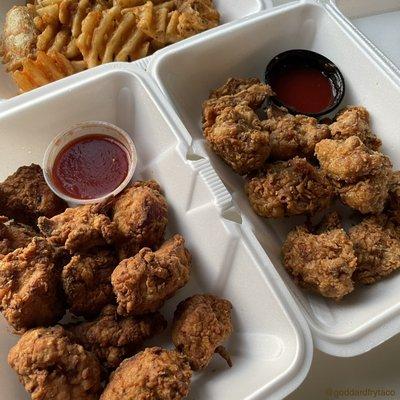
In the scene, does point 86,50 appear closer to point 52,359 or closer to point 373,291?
point 52,359

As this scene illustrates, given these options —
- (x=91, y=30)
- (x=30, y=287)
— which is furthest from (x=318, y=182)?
(x=91, y=30)

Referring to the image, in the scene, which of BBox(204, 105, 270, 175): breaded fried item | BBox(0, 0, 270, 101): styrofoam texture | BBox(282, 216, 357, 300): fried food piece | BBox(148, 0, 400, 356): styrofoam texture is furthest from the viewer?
BBox(0, 0, 270, 101): styrofoam texture

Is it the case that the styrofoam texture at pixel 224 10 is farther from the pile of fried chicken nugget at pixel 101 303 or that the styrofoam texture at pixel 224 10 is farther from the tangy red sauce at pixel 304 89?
the pile of fried chicken nugget at pixel 101 303

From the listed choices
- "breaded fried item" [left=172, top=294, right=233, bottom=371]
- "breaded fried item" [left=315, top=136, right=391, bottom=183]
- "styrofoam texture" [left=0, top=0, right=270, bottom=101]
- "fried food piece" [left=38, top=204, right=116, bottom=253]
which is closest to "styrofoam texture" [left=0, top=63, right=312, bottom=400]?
"breaded fried item" [left=172, top=294, right=233, bottom=371]

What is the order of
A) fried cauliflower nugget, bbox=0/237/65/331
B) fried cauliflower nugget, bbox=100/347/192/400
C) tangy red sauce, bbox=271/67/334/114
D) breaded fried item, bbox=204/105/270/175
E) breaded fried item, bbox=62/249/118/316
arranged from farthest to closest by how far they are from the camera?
tangy red sauce, bbox=271/67/334/114
breaded fried item, bbox=204/105/270/175
breaded fried item, bbox=62/249/118/316
fried cauliflower nugget, bbox=0/237/65/331
fried cauliflower nugget, bbox=100/347/192/400

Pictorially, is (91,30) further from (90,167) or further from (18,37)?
(90,167)

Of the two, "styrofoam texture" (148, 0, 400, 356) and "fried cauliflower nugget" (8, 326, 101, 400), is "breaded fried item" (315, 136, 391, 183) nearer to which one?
"styrofoam texture" (148, 0, 400, 356)

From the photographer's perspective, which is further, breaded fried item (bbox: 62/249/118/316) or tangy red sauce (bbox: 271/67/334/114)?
tangy red sauce (bbox: 271/67/334/114)
